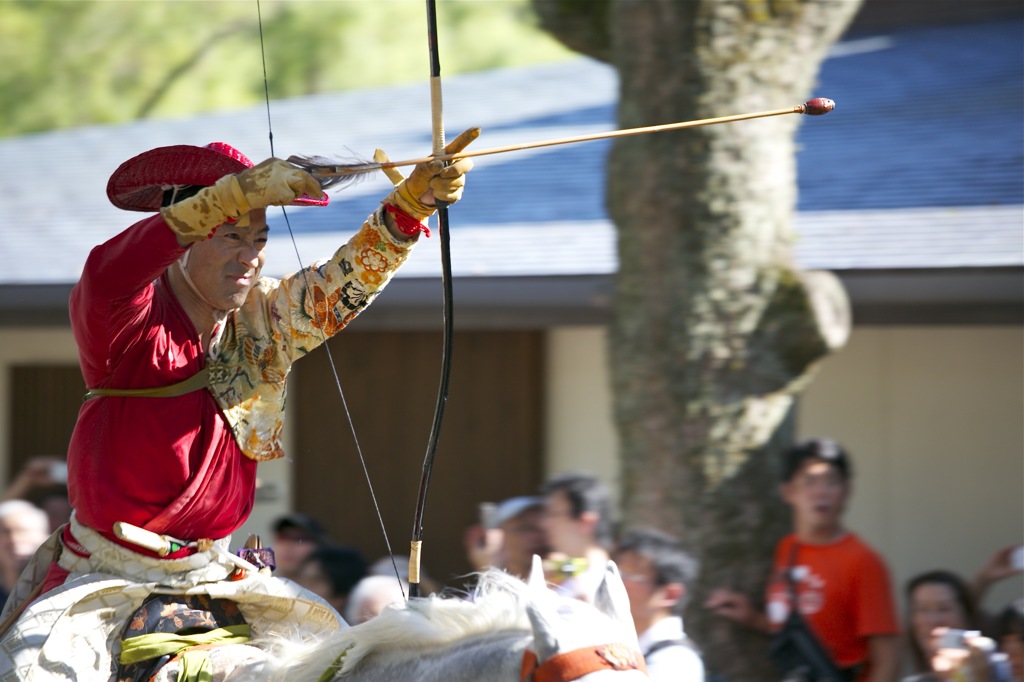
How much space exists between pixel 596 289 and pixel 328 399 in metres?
2.30

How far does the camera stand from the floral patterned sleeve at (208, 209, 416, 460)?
284 cm

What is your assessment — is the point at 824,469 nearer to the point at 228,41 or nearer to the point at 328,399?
the point at 328,399

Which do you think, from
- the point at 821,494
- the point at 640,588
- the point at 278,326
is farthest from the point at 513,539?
the point at 278,326

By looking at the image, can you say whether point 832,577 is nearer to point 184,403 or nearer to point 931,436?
point 931,436

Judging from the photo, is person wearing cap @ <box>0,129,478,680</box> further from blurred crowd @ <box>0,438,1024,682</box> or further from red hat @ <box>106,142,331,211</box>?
blurred crowd @ <box>0,438,1024,682</box>

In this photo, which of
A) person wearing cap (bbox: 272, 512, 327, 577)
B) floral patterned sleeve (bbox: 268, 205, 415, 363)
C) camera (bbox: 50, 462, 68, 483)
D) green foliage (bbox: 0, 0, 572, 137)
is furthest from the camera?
green foliage (bbox: 0, 0, 572, 137)

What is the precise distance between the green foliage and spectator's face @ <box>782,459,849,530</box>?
51.7ft

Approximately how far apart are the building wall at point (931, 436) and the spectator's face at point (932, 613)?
190cm

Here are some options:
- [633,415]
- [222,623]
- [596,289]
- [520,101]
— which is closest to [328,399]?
[596,289]

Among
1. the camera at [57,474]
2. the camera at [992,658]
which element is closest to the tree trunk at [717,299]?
the camera at [992,658]

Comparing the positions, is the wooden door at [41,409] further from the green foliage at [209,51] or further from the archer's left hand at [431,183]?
the green foliage at [209,51]

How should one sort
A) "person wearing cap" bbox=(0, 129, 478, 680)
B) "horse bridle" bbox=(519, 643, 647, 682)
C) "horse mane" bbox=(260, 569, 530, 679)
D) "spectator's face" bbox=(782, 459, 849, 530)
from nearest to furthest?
"horse bridle" bbox=(519, 643, 647, 682)
"horse mane" bbox=(260, 569, 530, 679)
"person wearing cap" bbox=(0, 129, 478, 680)
"spectator's face" bbox=(782, 459, 849, 530)

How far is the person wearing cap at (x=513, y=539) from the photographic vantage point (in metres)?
4.85

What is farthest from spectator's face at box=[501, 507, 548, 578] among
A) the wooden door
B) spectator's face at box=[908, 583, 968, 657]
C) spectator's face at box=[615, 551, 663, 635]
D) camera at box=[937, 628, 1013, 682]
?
the wooden door
